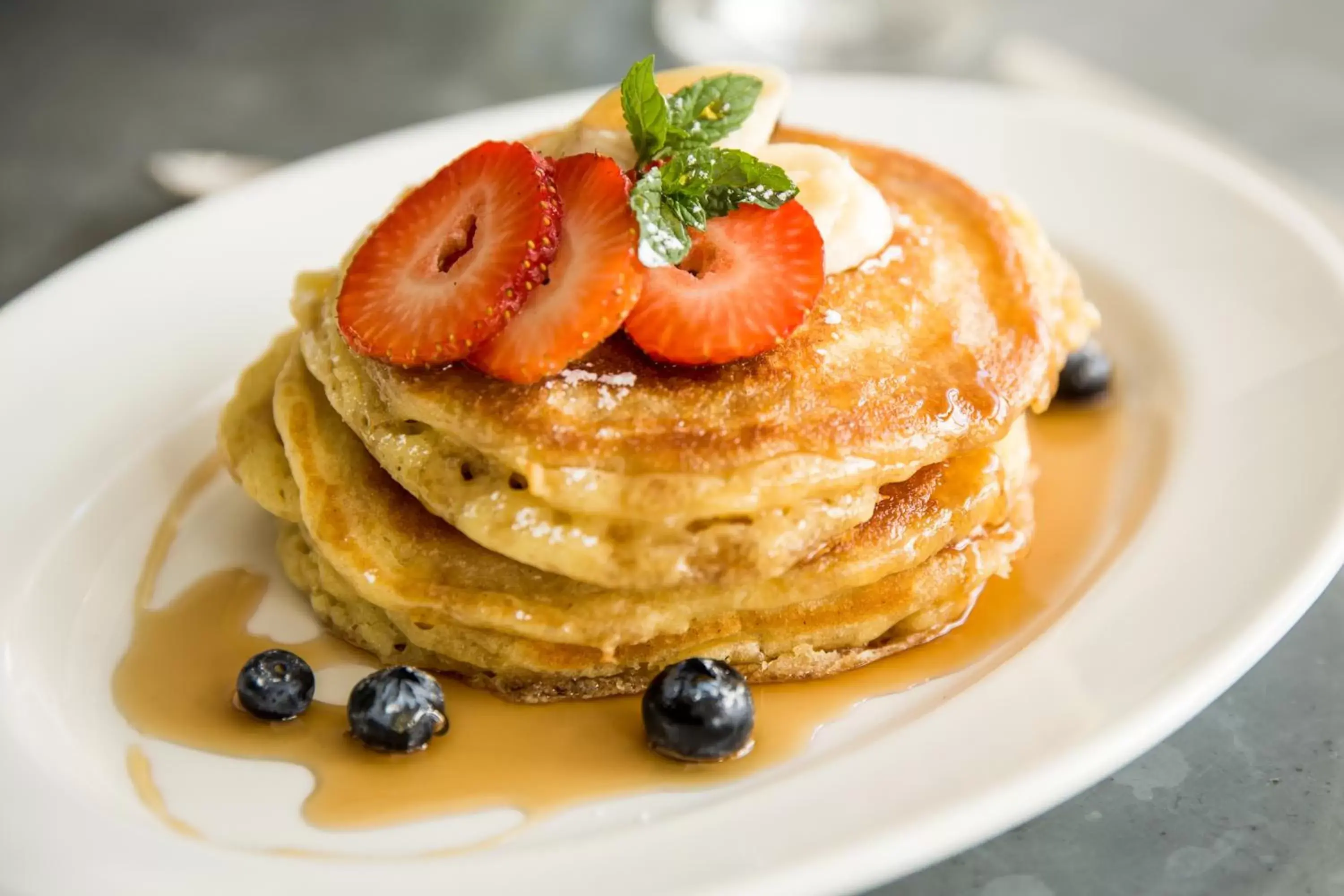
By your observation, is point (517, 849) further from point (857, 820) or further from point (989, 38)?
point (989, 38)

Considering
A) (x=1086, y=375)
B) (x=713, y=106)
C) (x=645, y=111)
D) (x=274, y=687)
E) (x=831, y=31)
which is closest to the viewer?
(x=274, y=687)

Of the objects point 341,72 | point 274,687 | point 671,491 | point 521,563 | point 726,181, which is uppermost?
point 726,181

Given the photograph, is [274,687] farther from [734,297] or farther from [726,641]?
[734,297]

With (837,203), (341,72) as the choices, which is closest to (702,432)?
(837,203)

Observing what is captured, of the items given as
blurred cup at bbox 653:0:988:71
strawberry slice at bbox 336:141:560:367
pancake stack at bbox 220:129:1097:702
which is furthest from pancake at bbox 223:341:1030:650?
blurred cup at bbox 653:0:988:71

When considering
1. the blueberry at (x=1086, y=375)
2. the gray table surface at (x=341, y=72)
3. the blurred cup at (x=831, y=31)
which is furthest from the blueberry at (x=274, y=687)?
the blurred cup at (x=831, y=31)

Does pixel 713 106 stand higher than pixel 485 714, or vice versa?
pixel 713 106

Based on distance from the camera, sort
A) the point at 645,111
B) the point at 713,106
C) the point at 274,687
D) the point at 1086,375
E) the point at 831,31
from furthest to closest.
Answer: the point at 831,31, the point at 1086,375, the point at 713,106, the point at 645,111, the point at 274,687

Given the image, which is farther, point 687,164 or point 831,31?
point 831,31
